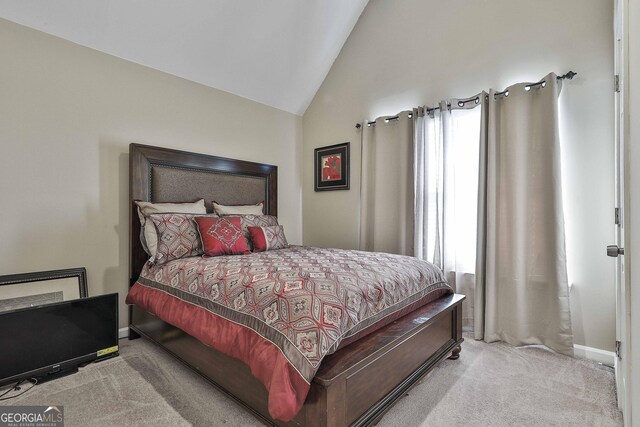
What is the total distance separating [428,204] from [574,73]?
152 centimetres

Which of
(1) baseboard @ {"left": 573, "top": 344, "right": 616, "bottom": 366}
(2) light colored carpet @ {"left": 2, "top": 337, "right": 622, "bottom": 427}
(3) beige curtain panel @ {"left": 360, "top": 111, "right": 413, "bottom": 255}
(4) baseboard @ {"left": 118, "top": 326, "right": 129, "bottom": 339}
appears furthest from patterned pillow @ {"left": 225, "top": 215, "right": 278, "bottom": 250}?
(1) baseboard @ {"left": 573, "top": 344, "right": 616, "bottom": 366}

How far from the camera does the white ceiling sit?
258 cm

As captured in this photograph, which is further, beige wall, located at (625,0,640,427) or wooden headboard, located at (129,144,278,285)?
wooden headboard, located at (129,144,278,285)

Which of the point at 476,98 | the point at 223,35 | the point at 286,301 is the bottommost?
the point at 286,301

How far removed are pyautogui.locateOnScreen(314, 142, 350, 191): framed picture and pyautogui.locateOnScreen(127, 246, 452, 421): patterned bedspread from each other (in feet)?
5.62

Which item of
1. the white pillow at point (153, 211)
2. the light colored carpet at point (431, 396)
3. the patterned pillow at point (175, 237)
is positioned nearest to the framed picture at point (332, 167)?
the white pillow at point (153, 211)

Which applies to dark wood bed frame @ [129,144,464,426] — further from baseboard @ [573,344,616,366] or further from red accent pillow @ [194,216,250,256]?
baseboard @ [573,344,616,366]

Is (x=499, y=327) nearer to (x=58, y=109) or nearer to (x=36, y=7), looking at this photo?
(x=58, y=109)

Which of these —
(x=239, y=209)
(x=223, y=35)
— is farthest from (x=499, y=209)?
(x=223, y=35)

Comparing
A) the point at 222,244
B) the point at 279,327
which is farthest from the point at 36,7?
the point at 279,327

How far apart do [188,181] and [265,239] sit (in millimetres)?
1017

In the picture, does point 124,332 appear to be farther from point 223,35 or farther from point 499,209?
point 499,209

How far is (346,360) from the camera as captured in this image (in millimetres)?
1429

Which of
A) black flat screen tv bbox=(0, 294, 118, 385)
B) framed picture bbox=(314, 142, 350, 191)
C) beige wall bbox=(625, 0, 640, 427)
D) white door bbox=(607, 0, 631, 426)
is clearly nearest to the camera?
beige wall bbox=(625, 0, 640, 427)
